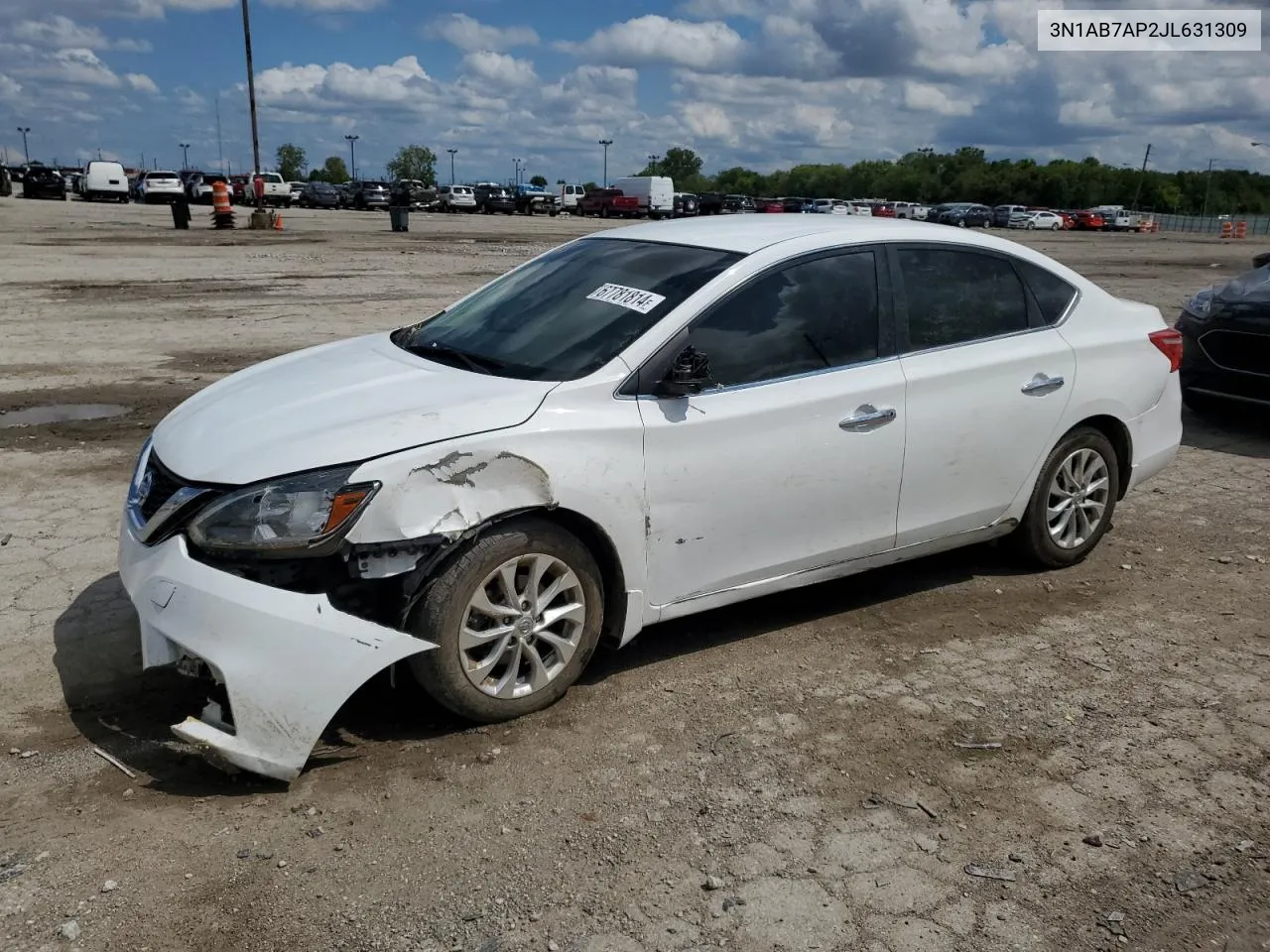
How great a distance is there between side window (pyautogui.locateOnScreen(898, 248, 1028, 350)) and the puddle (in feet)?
20.3

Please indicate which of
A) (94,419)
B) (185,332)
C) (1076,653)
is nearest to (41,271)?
(185,332)

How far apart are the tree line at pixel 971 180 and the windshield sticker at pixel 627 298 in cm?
10397

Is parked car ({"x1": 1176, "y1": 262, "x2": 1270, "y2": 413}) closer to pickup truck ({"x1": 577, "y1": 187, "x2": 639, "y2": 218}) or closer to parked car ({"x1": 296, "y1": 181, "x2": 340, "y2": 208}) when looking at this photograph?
pickup truck ({"x1": 577, "y1": 187, "x2": 639, "y2": 218})

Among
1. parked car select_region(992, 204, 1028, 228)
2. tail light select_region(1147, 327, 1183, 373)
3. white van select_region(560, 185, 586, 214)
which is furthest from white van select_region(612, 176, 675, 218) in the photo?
tail light select_region(1147, 327, 1183, 373)

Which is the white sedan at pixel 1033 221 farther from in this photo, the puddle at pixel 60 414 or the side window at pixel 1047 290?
the side window at pixel 1047 290

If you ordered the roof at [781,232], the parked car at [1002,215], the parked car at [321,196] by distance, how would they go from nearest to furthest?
the roof at [781,232] < the parked car at [321,196] < the parked car at [1002,215]

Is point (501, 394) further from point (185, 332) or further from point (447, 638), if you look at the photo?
point (185, 332)

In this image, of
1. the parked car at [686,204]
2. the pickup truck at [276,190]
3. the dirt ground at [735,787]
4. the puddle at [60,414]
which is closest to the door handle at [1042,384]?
the dirt ground at [735,787]

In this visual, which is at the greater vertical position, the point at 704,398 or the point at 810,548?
the point at 704,398

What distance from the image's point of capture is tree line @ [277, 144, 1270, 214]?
111 meters

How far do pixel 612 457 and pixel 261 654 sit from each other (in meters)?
1.34

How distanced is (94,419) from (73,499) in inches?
83.7

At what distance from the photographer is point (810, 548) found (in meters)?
4.47

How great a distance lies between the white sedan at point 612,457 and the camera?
135 inches
